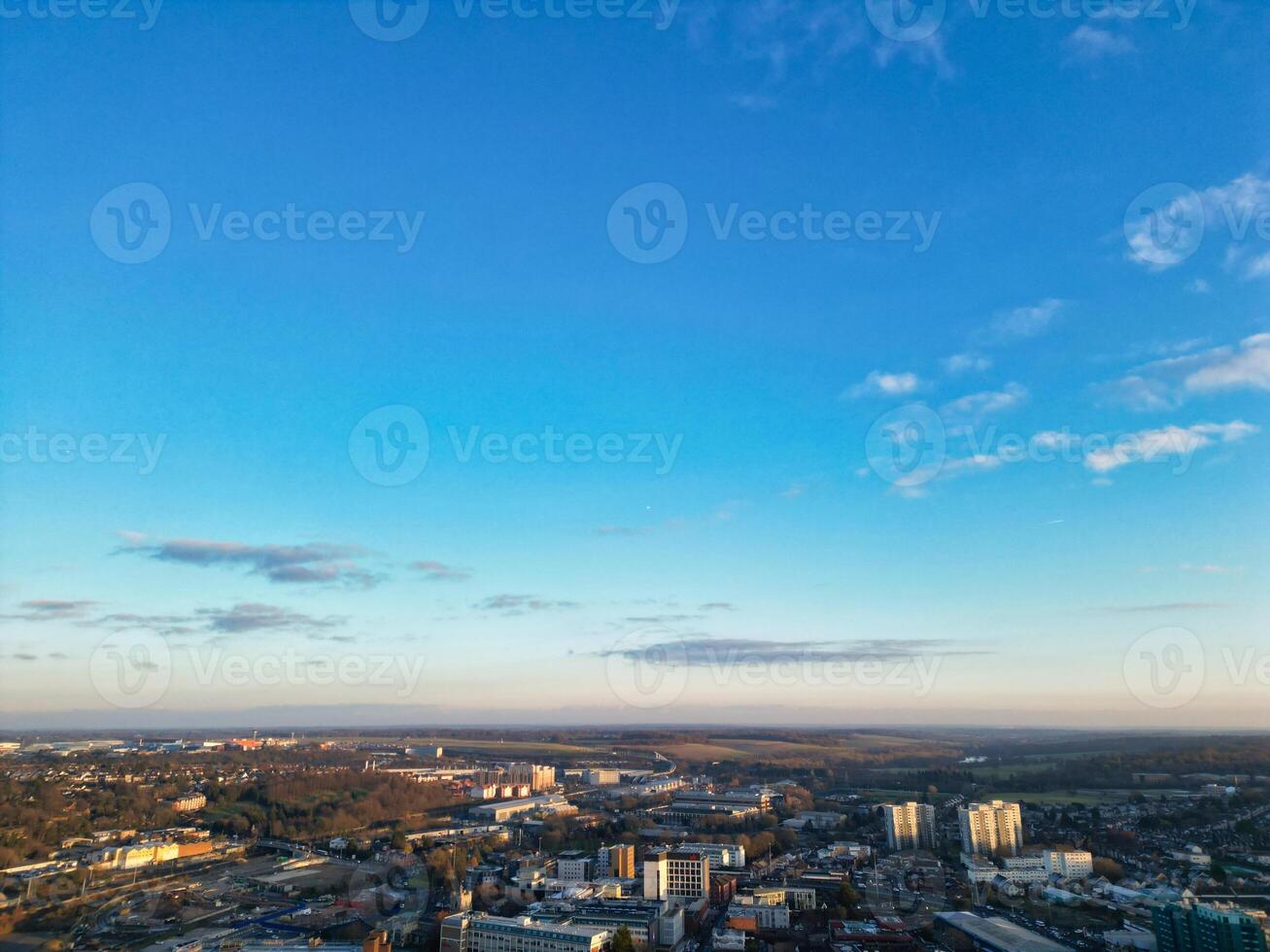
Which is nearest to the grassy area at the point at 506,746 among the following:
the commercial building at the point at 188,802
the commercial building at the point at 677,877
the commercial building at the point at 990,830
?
the commercial building at the point at 188,802

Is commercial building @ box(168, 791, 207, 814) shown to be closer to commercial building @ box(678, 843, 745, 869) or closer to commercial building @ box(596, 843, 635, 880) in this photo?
commercial building @ box(596, 843, 635, 880)

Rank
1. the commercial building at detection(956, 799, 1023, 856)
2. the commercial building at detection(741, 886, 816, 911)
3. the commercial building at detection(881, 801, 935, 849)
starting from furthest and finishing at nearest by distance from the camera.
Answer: the commercial building at detection(881, 801, 935, 849), the commercial building at detection(956, 799, 1023, 856), the commercial building at detection(741, 886, 816, 911)

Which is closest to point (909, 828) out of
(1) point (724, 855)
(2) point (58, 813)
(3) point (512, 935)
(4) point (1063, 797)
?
(1) point (724, 855)

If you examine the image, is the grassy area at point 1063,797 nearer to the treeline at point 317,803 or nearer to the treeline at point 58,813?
the treeline at point 317,803

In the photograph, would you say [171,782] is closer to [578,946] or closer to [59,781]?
[59,781]

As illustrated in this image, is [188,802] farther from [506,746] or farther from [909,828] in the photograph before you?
[506,746]

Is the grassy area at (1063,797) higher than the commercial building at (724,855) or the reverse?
higher

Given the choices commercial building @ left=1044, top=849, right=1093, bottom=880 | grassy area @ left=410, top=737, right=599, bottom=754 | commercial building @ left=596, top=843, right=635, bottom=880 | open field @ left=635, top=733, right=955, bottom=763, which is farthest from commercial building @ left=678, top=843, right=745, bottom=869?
grassy area @ left=410, top=737, right=599, bottom=754
